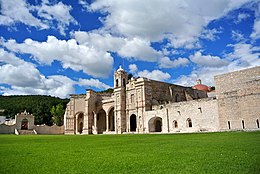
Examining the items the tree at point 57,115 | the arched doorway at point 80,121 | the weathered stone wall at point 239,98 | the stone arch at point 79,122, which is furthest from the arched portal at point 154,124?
the tree at point 57,115

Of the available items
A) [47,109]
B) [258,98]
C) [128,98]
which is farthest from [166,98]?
[47,109]

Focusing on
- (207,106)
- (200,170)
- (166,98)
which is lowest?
(200,170)

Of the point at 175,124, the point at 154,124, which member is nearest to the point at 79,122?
the point at 154,124

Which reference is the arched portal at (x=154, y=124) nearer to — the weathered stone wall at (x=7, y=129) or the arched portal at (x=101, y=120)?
the arched portal at (x=101, y=120)

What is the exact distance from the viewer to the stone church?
23.7 meters

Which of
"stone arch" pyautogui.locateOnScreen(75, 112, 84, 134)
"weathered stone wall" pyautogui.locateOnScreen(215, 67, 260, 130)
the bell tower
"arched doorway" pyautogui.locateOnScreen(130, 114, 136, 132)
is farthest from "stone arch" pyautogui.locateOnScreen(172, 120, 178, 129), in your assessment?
"stone arch" pyautogui.locateOnScreen(75, 112, 84, 134)

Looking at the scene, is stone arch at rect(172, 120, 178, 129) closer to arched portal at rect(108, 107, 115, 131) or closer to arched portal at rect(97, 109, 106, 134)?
arched portal at rect(108, 107, 115, 131)

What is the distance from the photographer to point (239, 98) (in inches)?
943

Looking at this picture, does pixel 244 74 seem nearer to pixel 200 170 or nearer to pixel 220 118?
pixel 220 118

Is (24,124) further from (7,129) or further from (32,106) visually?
(32,106)

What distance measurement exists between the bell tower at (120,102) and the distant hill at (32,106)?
108 ft

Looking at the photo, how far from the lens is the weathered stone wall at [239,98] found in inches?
901

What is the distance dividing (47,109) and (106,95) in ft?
88.2

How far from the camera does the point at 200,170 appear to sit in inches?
215
